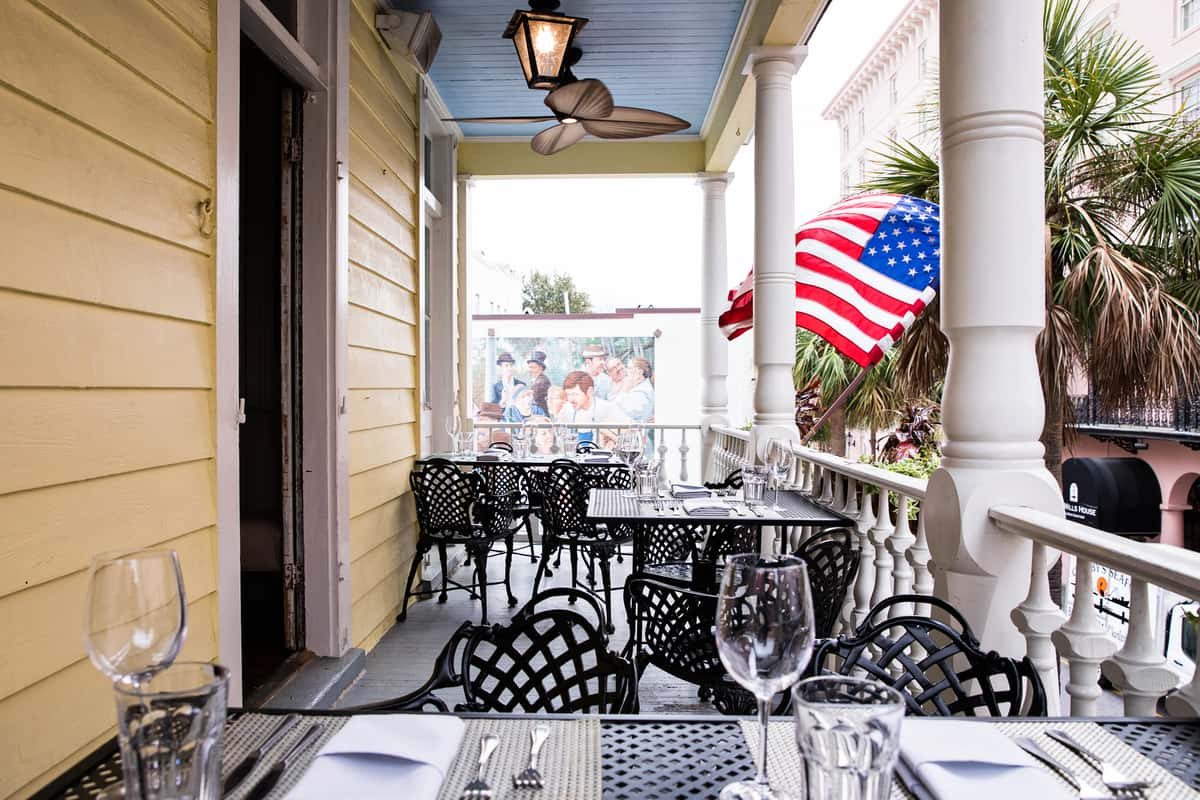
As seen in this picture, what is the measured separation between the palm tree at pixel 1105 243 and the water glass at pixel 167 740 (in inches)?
239

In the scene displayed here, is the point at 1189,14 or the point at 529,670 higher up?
the point at 1189,14

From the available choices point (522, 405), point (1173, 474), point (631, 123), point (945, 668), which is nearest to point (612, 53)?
point (631, 123)

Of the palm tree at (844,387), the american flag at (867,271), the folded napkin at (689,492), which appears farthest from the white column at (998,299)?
the palm tree at (844,387)

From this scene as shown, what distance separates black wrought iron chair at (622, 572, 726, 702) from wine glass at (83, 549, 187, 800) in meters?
1.37

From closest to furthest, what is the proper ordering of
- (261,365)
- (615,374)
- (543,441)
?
(261,365), (543,441), (615,374)

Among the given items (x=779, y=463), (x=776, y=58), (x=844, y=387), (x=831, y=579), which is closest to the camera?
(x=831, y=579)

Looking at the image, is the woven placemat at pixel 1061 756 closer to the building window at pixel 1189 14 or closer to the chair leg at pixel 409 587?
the chair leg at pixel 409 587

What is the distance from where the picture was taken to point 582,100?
4.06m

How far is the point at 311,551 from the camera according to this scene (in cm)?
329

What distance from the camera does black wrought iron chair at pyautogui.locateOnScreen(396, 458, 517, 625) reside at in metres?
4.38

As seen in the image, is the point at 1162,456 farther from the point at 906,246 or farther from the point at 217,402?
the point at 217,402

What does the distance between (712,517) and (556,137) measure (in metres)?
2.78

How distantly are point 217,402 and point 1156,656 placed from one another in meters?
2.22

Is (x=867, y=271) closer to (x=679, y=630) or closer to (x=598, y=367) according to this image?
(x=679, y=630)
